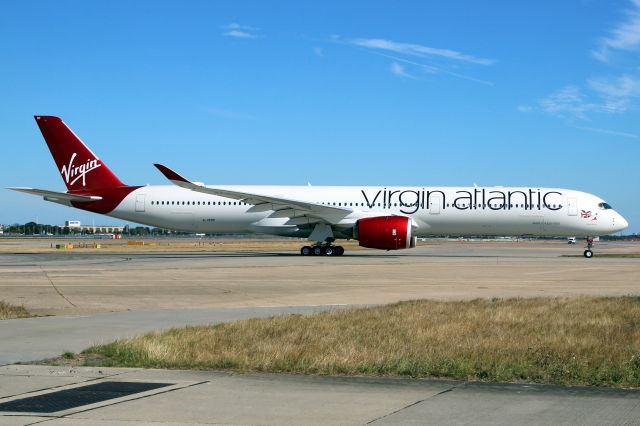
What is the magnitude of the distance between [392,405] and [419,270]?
21171mm

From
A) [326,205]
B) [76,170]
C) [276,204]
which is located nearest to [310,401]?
[276,204]

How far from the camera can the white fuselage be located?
40031 mm

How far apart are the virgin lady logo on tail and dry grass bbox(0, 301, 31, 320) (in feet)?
92.3

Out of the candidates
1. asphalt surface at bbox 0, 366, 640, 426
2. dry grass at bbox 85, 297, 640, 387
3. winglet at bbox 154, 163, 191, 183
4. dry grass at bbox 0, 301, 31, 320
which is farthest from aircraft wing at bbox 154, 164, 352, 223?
asphalt surface at bbox 0, 366, 640, 426

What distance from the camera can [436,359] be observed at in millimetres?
8617

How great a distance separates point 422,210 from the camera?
40031mm

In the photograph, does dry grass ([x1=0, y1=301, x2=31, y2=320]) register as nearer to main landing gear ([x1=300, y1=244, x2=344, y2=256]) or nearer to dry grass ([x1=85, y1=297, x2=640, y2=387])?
dry grass ([x1=85, y1=297, x2=640, y2=387])

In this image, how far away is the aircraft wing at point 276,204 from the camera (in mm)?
36750

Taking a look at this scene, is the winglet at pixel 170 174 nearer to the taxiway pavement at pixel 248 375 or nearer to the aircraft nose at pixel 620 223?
the taxiway pavement at pixel 248 375

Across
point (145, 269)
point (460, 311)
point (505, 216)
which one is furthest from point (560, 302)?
point (505, 216)

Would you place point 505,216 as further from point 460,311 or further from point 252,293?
point 460,311

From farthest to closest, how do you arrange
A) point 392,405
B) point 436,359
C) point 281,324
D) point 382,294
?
1. point 382,294
2. point 281,324
3. point 436,359
4. point 392,405

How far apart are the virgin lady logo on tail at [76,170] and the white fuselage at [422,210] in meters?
2.43

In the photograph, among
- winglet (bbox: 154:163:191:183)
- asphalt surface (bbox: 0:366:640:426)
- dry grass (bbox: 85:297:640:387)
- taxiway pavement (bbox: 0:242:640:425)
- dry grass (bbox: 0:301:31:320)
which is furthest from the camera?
winglet (bbox: 154:163:191:183)
